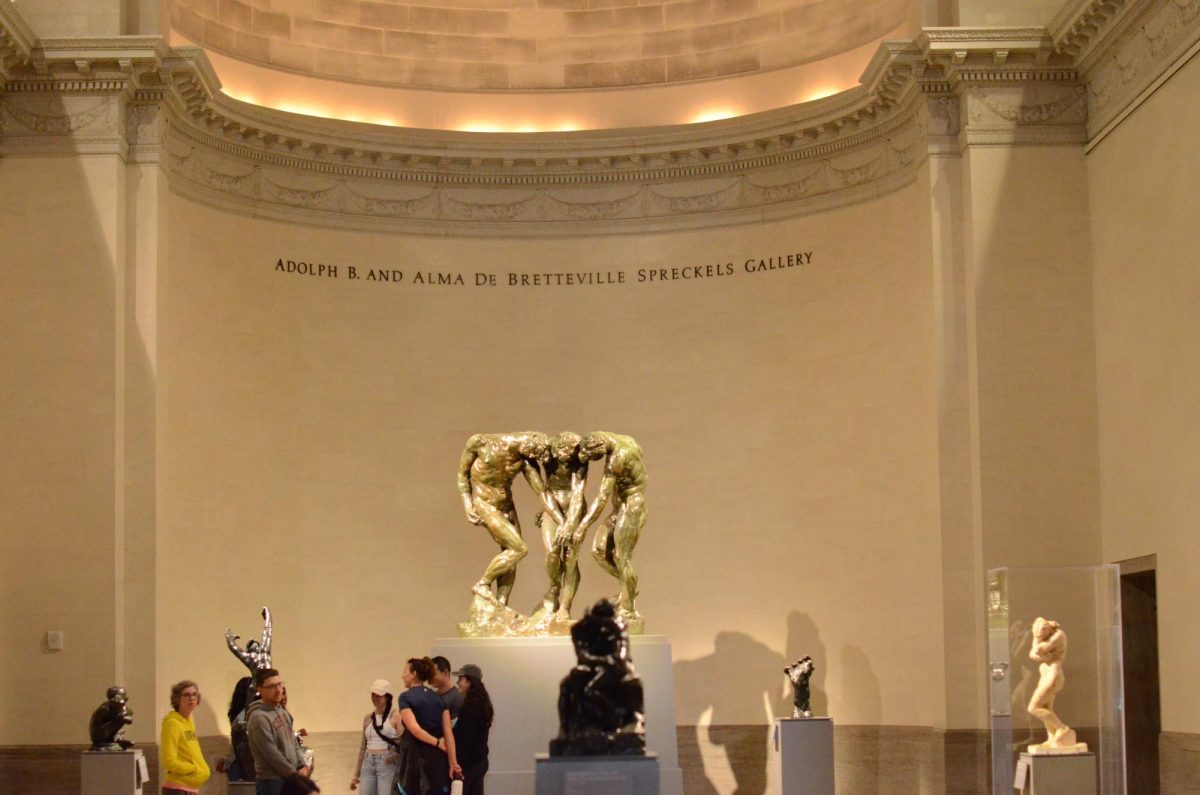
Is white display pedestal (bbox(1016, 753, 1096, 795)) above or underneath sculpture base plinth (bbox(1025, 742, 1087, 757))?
underneath

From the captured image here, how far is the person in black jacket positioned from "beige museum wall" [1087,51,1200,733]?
21.5 feet

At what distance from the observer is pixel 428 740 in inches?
473

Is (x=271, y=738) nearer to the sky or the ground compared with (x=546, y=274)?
nearer to the ground

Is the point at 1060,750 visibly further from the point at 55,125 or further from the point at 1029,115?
the point at 55,125

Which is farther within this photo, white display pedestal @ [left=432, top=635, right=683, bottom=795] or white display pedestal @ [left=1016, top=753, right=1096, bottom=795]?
white display pedestal @ [left=432, top=635, right=683, bottom=795]

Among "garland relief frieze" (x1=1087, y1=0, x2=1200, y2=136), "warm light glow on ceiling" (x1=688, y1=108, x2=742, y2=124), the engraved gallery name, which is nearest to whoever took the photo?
"garland relief frieze" (x1=1087, y1=0, x2=1200, y2=136)

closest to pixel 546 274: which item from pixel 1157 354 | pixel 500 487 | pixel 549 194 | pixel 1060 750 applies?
pixel 549 194

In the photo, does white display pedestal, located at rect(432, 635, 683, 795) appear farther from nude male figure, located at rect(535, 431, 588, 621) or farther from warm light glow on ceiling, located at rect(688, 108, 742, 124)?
warm light glow on ceiling, located at rect(688, 108, 742, 124)

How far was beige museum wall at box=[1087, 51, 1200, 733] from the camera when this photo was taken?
14969mm

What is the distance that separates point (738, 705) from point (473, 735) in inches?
320

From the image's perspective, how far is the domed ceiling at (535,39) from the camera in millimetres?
21328

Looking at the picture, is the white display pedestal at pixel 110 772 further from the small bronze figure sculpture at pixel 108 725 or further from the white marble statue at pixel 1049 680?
the white marble statue at pixel 1049 680

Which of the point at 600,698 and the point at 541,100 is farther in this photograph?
the point at 541,100

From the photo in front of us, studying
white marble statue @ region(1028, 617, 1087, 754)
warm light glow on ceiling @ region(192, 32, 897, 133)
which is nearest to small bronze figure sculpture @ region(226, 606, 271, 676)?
warm light glow on ceiling @ region(192, 32, 897, 133)
